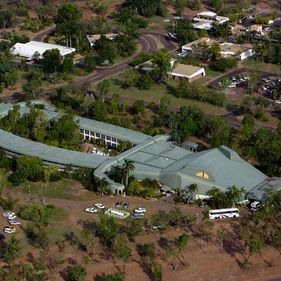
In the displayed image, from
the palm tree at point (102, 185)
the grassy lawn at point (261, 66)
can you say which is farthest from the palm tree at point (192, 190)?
the grassy lawn at point (261, 66)

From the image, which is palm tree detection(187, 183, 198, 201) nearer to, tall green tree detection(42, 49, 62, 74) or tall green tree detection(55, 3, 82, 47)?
tall green tree detection(42, 49, 62, 74)

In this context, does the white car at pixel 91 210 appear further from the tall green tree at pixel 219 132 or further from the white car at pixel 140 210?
the tall green tree at pixel 219 132

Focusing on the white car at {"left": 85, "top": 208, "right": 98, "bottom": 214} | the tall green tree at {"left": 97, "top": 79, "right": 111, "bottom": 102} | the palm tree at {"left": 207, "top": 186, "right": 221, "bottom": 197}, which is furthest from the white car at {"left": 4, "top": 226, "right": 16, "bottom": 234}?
the tall green tree at {"left": 97, "top": 79, "right": 111, "bottom": 102}

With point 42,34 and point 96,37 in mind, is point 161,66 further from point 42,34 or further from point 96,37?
point 42,34

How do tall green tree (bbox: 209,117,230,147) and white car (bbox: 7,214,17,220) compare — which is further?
tall green tree (bbox: 209,117,230,147)

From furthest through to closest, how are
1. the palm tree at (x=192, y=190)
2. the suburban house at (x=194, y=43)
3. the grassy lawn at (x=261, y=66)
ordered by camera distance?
the suburban house at (x=194, y=43)
the grassy lawn at (x=261, y=66)
the palm tree at (x=192, y=190)

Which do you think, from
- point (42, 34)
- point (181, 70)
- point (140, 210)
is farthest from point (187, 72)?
point (140, 210)

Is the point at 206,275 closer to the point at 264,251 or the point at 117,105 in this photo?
the point at 264,251
